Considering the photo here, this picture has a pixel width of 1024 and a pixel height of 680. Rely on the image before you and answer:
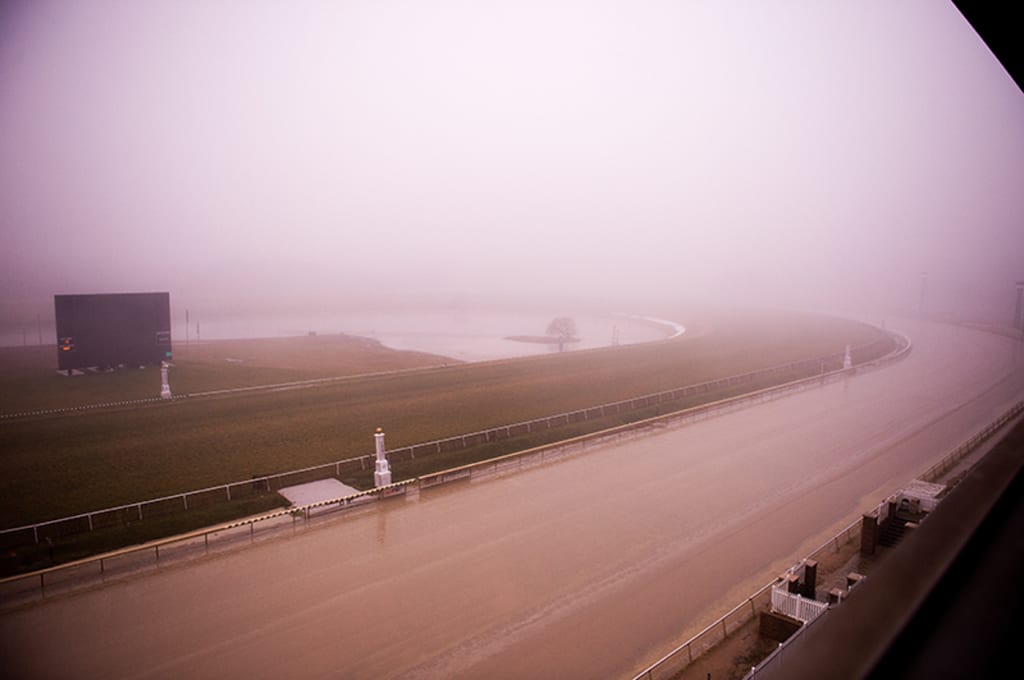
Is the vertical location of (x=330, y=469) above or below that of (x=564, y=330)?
below

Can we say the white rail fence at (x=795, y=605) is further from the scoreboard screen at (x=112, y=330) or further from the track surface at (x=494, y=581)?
the scoreboard screen at (x=112, y=330)

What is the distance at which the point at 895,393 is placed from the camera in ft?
70.7

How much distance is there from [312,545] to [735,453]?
390 inches

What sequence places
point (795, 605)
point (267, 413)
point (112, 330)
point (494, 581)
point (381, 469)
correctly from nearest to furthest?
point (795, 605) < point (494, 581) < point (381, 469) < point (267, 413) < point (112, 330)

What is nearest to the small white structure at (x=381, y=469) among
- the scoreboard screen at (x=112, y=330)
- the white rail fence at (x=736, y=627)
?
the white rail fence at (x=736, y=627)

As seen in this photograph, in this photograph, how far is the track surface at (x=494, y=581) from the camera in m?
6.40

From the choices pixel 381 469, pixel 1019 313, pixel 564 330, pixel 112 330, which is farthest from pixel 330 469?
pixel 1019 313

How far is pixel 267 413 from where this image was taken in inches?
683

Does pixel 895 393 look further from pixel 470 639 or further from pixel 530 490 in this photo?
pixel 470 639

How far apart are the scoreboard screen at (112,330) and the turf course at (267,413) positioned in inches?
38.3

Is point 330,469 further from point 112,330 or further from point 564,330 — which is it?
point 564,330

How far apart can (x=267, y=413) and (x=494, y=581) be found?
11848 mm

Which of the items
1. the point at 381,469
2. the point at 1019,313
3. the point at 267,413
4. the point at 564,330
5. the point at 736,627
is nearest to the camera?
the point at 736,627

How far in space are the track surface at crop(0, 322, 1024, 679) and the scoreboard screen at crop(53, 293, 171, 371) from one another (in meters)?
16.9
